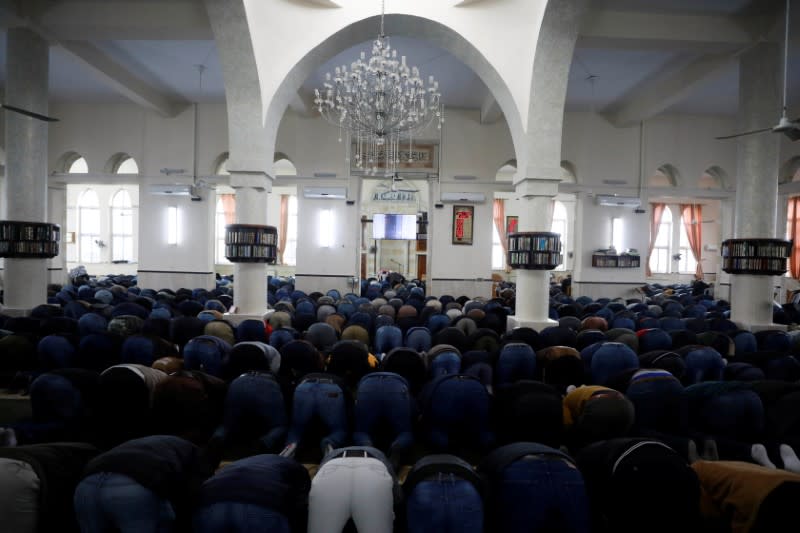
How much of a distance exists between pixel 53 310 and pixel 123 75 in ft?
18.7

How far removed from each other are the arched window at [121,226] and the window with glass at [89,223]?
519 millimetres

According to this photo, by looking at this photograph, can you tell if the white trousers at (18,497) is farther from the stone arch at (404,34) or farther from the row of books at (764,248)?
the row of books at (764,248)

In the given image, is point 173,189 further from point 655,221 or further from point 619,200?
point 655,221

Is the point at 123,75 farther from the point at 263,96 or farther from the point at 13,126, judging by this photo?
the point at 263,96

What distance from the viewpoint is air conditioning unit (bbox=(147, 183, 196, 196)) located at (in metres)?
12.2

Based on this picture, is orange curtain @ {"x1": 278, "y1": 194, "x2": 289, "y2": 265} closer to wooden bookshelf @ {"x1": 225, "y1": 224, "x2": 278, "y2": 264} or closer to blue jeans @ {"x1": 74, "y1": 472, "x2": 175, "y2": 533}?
wooden bookshelf @ {"x1": 225, "y1": 224, "x2": 278, "y2": 264}

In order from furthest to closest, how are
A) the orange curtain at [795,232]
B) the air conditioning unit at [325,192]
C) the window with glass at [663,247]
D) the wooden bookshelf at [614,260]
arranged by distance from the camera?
1. the window with glass at [663,247]
2. the orange curtain at [795,232]
3. the wooden bookshelf at [614,260]
4. the air conditioning unit at [325,192]

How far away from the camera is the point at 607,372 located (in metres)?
4.80

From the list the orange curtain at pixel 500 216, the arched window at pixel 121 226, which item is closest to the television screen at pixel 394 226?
the orange curtain at pixel 500 216

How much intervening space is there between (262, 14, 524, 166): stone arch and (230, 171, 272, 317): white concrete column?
81 cm

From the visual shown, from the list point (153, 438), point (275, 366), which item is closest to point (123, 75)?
point (275, 366)

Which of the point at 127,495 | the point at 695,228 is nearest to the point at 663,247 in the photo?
the point at 695,228

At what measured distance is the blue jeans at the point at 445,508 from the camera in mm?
2121

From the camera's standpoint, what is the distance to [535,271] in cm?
765
